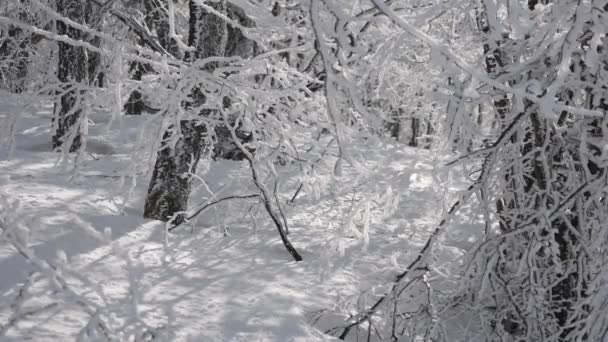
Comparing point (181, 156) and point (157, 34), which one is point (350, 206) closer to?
point (181, 156)

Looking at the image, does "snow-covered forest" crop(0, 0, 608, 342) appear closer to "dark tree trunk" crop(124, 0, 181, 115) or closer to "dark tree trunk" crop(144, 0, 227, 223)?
"dark tree trunk" crop(144, 0, 227, 223)

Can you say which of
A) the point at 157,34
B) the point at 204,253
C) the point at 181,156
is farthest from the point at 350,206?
the point at 157,34

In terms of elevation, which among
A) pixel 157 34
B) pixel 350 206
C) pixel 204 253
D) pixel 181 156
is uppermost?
pixel 157 34

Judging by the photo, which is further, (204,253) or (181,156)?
(181,156)

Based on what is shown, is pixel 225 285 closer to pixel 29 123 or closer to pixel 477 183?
pixel 477 183

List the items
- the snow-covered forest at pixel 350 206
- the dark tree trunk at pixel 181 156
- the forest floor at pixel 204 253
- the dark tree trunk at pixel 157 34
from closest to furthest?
the snow-covered forest at pixel 350 206, the forest floor at pixel 204 253, the dark tree trunk at pixel 181 156, the dark tree trunk at pixel 157 34

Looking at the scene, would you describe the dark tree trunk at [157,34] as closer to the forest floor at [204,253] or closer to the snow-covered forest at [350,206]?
the snow-covered forest at [350,206]

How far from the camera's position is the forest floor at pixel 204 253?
3162mm

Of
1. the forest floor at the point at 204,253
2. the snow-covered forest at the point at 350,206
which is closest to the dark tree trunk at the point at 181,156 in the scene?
the snow-covered forest at the point at 350,206

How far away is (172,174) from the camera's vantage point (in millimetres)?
5574

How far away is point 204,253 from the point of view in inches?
195

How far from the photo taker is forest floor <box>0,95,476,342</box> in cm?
316

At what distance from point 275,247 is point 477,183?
2.31m

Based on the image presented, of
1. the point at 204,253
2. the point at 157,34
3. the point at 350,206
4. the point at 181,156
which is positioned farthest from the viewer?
the point at 157,34
